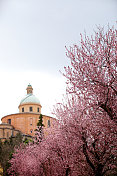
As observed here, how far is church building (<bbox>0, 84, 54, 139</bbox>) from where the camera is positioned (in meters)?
66.5

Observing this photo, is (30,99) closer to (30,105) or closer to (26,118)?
(30,105)

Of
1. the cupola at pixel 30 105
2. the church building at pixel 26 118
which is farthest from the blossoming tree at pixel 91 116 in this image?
the cupola at pixel 30 105

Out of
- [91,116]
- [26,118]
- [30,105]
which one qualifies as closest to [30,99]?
[30,105]

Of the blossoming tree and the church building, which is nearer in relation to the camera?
the blossoming tree

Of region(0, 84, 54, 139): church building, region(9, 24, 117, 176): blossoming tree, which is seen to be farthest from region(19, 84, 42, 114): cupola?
region(9, 24, 117, 176): blossoming tree

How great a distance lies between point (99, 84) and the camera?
7637 mm

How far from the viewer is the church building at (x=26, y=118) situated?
6647 cm

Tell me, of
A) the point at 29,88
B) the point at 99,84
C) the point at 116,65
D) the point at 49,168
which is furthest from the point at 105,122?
the point at 29,88

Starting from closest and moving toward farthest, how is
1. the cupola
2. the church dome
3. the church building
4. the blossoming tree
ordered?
the blossoming tree
the church building
the cupola
the church dome

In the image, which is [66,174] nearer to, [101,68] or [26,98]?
[101,68]

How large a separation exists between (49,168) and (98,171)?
19.5 ft

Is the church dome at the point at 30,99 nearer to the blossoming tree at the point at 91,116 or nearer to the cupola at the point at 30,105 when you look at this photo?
the cupola at the point at 30,105

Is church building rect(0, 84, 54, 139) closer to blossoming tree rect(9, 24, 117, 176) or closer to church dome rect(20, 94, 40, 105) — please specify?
church dome rect(20, 94, 40, 105)

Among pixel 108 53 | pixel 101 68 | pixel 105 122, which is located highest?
pixel 108 53
